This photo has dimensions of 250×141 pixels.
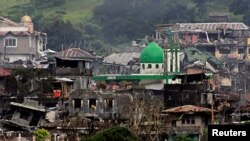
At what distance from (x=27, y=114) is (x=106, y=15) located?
241 feet

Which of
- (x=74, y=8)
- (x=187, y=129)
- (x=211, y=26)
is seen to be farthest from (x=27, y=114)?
(x=74, y=8)

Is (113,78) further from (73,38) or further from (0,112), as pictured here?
(73,38)

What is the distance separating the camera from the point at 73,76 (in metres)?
57.5

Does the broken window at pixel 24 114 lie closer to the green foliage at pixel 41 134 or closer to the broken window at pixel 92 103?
the broken window at pixel 92 103

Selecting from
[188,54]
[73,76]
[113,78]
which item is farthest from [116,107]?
[188,54]

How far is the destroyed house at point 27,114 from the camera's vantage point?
46.6 meters

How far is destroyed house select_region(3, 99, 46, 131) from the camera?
153 ft

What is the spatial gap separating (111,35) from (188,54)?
28.2 m

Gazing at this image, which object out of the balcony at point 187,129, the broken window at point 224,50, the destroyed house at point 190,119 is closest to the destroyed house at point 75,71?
the destroyed house at point 190,119

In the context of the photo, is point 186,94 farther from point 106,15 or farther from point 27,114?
point 106,15

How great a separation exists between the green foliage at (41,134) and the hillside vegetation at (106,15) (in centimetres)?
6344

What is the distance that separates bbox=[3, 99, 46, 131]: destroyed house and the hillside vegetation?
58118 mm

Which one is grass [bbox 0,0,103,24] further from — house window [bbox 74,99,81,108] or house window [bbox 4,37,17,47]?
house window [bbox 74,99,81,108]

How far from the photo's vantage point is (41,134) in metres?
41.9
